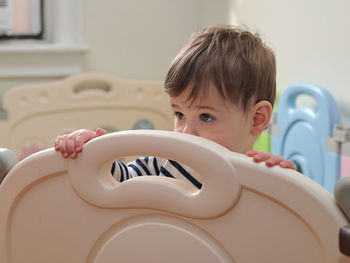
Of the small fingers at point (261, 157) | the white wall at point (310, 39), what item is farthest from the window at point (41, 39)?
the small fingers at point (261, 157)

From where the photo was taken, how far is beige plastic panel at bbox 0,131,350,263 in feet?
2.26

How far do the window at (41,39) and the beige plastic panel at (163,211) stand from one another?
139 cm

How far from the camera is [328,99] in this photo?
1.33m

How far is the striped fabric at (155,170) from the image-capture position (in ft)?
3.13

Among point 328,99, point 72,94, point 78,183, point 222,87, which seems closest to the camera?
point 78,183

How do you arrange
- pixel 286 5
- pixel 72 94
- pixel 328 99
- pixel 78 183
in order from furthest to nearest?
pixel 72 94 → pixel 286 5 → pixel 328 99 → pixel 78 183

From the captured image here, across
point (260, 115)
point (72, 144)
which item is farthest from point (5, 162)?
point (260, 115)

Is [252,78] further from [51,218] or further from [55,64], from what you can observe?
[55,64]

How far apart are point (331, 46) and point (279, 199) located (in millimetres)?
797

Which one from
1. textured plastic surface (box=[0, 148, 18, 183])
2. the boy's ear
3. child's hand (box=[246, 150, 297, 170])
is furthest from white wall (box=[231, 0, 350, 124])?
textured plastic surface (box=[0, 148, 18, 183])

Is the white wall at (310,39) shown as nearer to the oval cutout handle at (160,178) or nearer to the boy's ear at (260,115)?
the boy's ear at (260,115)

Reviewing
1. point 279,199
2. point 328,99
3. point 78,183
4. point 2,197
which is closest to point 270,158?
point 279,199

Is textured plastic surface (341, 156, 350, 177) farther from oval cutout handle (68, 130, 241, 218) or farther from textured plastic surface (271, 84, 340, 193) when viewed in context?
oval cutout handle (68, 130, 241, 218)

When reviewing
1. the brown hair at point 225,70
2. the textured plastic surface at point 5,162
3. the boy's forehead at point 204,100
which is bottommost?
the textured plastic surface at point 5,162
